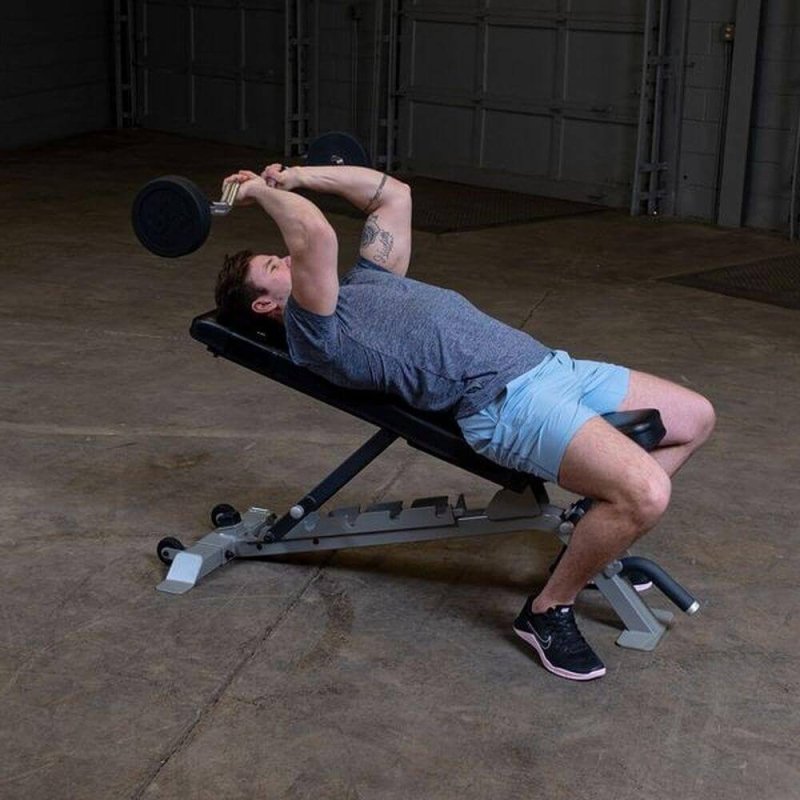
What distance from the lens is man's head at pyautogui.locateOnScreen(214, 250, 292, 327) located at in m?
3.02

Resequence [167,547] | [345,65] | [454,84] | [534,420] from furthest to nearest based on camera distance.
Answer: [345,65] → [454,84] → [167,547] → [534,420]

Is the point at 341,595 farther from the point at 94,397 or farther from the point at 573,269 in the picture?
the point at 573,269

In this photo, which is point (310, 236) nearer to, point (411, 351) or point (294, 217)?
point (294, 217)

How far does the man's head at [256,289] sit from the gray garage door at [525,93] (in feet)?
17.4

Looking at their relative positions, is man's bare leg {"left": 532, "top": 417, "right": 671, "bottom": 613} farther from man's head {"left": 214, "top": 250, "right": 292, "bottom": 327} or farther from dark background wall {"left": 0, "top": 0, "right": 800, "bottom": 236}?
dark background wall {"left": 0, "top": 0, "right": 800, "bottom": 236}

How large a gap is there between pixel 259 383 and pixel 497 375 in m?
1.99

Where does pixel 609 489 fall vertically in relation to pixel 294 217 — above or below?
below

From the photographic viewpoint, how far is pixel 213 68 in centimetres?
1030

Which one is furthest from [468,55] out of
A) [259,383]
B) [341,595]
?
[341,595]

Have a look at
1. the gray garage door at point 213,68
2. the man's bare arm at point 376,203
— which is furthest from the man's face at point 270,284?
the gray garage door at point 213,68

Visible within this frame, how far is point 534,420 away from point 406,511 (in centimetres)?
48

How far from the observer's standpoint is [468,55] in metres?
8.66

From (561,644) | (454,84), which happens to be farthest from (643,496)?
(454,84)

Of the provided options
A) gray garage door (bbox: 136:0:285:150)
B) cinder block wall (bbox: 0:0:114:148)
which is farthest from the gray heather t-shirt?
cinder block wall (bbox: 0:0:114:148)
